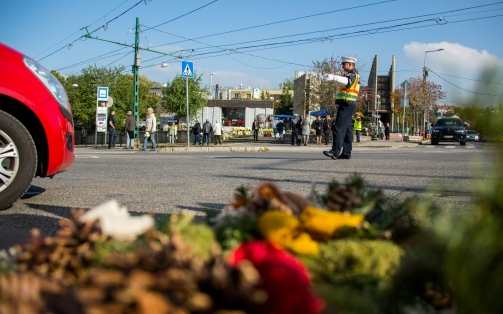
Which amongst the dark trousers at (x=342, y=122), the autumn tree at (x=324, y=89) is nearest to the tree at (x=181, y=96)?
the autumn tree at (x=324, y=89)

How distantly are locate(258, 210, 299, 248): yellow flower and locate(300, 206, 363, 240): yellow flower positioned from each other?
42mm

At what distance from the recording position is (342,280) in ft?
4.28

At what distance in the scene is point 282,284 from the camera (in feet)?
3.25

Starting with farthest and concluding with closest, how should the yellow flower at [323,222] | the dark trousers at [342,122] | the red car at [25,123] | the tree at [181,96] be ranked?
the tree at [181,96], the dark trousers at [342,122], the red car at [25,123], the yellow flower at [323,222]

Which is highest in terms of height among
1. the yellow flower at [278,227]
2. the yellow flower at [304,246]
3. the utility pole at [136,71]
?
the utility pole at [136,71]

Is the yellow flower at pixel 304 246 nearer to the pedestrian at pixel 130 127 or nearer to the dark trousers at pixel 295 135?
the pedestrian at pixel 130 127

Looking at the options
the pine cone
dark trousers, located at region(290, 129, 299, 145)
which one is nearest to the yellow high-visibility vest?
the pine cone

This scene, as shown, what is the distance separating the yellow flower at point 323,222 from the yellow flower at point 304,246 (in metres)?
0.07

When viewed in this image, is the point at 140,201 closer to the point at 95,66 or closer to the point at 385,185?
the point at 385,185

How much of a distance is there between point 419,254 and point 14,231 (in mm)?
2974

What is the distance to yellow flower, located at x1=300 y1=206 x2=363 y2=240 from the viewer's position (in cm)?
143

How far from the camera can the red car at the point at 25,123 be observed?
407cm


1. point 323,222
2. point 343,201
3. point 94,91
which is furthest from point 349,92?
point 94,91

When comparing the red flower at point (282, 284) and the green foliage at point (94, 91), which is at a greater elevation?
the green foliage at point (94, 91)
